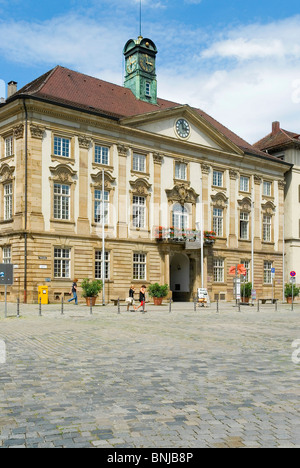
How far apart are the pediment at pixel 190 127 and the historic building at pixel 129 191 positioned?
112mm

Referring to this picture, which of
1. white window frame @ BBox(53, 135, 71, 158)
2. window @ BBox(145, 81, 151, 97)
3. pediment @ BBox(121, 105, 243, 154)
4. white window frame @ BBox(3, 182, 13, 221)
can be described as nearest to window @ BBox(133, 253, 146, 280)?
white window frame @ BBox(53, 135, 71, 158)

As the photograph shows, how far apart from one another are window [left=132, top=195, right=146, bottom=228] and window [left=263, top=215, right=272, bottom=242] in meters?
16.1

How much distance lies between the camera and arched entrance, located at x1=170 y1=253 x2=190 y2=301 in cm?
5084

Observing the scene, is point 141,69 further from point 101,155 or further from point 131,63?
point 101,155

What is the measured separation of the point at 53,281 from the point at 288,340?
26396 mm

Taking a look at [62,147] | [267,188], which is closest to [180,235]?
[62,147]

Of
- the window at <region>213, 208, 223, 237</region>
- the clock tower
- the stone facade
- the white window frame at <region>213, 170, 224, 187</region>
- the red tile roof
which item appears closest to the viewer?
the stone facade

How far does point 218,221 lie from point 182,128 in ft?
31.1

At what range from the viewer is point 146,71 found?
53656mm

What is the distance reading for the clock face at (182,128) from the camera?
163ft

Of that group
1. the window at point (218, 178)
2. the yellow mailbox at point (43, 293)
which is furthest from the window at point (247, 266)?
the yellow mailbox at point (43, 293)

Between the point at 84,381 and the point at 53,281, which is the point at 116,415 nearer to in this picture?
the point at 84,381

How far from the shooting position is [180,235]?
47625 mm

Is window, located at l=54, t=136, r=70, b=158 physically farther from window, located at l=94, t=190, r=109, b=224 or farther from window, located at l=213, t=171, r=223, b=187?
window, located at l=213, t=171, r=223, b=187
